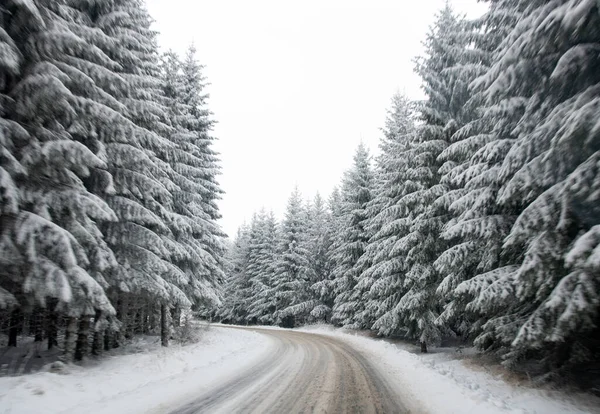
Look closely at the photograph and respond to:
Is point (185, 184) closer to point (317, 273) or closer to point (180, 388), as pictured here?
point (180, 388)

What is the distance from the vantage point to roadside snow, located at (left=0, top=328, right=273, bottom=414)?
629 centimetres

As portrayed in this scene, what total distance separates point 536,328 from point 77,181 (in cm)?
1071

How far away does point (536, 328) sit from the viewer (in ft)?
21.6

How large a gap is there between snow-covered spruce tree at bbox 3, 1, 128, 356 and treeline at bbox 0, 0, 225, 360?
0.08 ft

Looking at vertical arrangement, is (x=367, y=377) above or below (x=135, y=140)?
below

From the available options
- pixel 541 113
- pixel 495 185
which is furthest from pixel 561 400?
pixel 541 113

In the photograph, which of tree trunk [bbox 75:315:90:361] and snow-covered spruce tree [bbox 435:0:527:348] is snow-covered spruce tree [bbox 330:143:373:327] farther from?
tree trunk [bbox 75:315:90:361]

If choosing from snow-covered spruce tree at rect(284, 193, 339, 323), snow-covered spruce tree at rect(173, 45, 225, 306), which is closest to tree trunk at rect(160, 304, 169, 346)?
snow-covered spruce tree at rect(173, 45, 225, 306)

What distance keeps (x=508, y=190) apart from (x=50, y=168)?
10.4 meters

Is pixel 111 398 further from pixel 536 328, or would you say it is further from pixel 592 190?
pixel 592 190

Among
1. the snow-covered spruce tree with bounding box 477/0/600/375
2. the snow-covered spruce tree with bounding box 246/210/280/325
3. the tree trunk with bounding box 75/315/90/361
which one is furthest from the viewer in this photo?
the snow-covered spruce tree with bounding box 246/210/280/325

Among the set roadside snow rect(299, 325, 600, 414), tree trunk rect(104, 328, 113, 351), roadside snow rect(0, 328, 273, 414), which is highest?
tree trunk rect(104, 328, 113, 351)

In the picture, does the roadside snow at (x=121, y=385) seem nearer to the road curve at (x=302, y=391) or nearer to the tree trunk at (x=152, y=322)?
the road curve at (x=302, y=391)

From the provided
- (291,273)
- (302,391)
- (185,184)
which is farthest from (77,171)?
(291,273)
